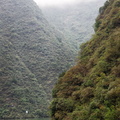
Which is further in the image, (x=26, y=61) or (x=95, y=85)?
(x=26, y=61)

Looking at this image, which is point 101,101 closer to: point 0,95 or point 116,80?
point 116,80

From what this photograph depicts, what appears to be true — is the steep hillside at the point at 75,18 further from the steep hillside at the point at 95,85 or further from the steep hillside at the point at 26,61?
the steep hillside at the point at 95,85

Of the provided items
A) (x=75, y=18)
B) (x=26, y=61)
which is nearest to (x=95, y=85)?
(x=26, y=61)

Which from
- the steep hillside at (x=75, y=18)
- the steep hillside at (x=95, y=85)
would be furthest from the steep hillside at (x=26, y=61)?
the steep hillside at (x=95, y=85)

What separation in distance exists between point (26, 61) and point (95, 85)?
58.4m

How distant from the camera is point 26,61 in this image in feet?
244

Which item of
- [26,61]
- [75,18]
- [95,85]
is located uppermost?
[75,18]

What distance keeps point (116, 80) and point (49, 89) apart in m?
52.8

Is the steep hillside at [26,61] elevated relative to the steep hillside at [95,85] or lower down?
elevated

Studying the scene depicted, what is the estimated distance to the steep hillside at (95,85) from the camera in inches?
540

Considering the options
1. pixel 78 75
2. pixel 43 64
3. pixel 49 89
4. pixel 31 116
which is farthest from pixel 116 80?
pixel 43 64

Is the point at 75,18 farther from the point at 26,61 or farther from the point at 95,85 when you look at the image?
the point at 95,85

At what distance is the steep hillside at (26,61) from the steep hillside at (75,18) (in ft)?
103

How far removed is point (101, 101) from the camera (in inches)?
580
